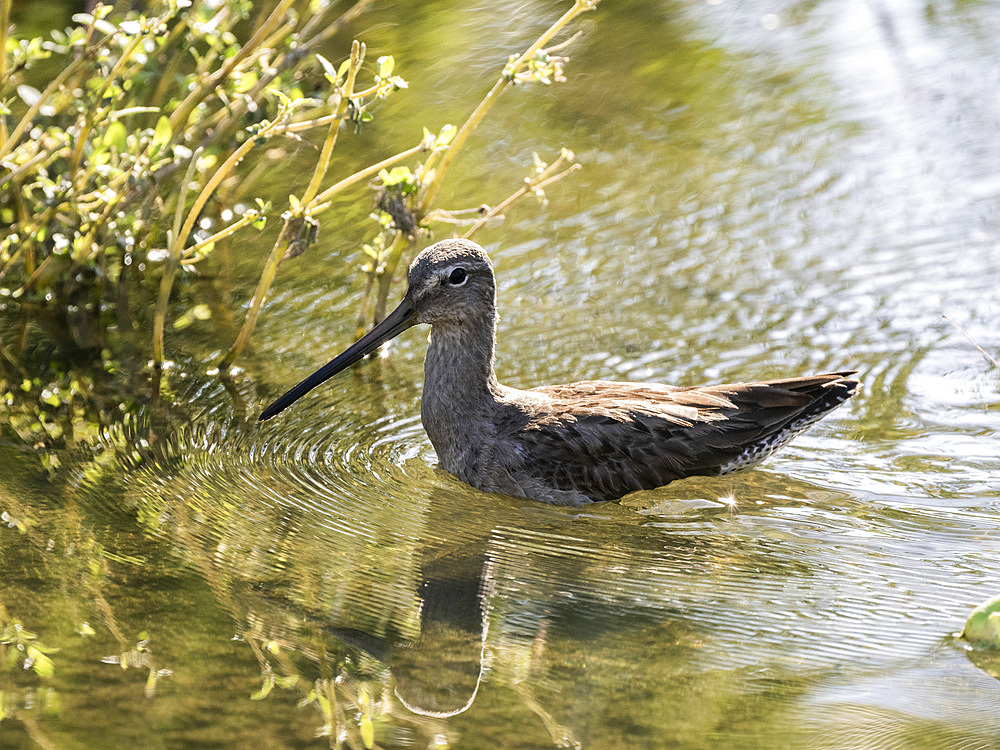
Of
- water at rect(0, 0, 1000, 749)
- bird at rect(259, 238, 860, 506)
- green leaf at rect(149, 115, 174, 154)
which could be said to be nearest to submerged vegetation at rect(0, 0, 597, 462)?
green leaf at rect(149, 115, 174, 154)

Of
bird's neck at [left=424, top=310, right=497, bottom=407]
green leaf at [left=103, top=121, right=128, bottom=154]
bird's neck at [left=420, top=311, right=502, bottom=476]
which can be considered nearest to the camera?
bird's neck at [left=420, top=311, right=502, bottom=476]

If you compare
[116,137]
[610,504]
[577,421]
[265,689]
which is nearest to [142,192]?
[116,137]

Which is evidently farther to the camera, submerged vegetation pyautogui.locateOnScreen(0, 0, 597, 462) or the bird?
submerged vegetation pyautogui.locateOnScreen(0, 0, 597, 462)

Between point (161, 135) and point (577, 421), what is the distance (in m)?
2.33

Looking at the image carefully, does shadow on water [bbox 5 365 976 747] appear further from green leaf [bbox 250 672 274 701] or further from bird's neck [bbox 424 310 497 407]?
bird's neck [bbox 424 310 497 407]

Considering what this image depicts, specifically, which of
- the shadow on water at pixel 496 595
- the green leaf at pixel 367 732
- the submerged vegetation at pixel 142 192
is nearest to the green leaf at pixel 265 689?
the shadow on water at pixel 496 595

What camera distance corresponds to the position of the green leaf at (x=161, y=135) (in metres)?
5.62

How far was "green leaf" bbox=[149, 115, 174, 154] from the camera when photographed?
221 inches

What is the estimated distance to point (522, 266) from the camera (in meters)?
7.38

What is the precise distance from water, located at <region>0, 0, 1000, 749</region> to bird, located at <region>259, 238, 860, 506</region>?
0.13 meters

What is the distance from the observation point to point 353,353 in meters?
5.50

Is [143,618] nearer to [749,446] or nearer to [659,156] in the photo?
[749,446]

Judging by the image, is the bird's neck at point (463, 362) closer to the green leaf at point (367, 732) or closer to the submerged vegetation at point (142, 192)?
the submerged vegetation at point (142, 192)

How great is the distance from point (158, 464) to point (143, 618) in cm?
142
